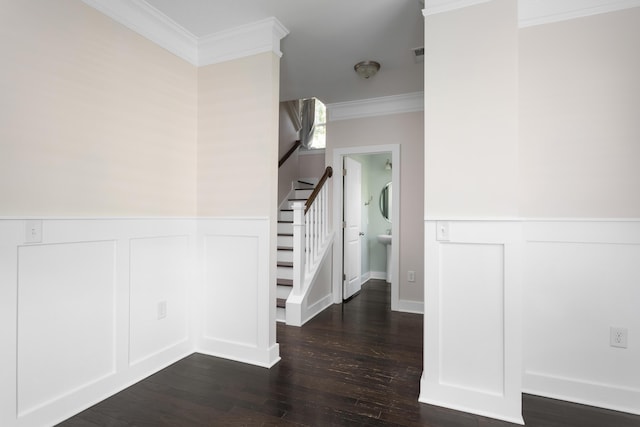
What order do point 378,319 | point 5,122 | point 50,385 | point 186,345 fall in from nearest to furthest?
point 5,122 < point 50,385 < point 186,345 < point 378,319

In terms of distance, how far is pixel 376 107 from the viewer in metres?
3.97

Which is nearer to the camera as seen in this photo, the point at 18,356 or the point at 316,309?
the point at 18,356

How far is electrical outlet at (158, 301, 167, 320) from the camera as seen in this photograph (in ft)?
7.78

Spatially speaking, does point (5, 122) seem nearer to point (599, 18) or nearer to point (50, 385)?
point (50, 385)

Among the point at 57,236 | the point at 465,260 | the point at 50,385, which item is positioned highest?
the point at 57,236

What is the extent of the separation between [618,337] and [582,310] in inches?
8.7

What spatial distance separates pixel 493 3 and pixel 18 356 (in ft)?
10.4

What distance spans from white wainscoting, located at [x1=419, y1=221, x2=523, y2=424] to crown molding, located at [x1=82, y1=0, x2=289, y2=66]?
1.83 meters

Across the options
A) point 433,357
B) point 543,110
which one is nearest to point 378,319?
point 433,357

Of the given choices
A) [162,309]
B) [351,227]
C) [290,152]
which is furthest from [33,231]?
[290,152]

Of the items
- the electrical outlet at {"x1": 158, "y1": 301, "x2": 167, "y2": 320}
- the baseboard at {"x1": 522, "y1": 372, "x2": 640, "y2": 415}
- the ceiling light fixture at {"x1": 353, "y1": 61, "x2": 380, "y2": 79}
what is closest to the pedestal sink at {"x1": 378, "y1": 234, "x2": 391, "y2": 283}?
the ceiling light fixture at {"x1": 353, "y1": 61, "x2": 380, "y2": 79}

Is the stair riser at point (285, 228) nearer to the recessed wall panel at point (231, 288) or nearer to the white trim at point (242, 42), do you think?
the recessed wall panel at point (231, 288)

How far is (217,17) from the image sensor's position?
2338 millimetres

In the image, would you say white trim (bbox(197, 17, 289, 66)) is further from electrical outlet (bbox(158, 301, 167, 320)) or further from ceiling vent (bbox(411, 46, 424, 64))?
electrical outlet (bbox(158, 301, 167, 320))
